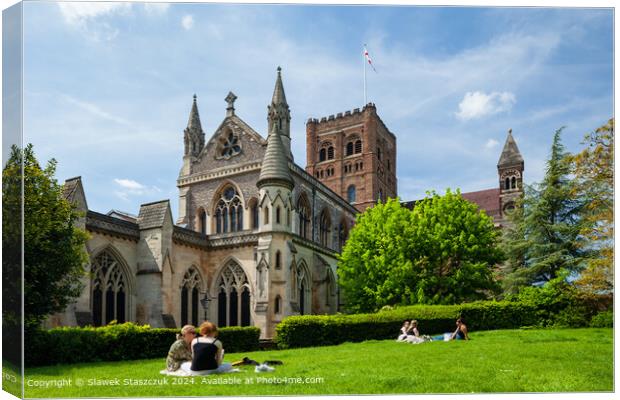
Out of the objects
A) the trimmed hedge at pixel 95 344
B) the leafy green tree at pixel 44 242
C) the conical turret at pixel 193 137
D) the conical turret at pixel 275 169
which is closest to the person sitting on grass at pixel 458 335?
the trimmed hedge at pixel 95 344

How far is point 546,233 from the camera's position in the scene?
23453 mm

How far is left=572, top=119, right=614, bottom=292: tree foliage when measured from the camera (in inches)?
477

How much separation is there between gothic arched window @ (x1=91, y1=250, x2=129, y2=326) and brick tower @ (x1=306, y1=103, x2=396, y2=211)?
31590 mm

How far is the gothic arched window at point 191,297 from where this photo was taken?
86.1ft

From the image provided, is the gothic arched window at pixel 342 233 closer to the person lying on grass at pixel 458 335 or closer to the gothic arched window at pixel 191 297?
the gothic arched window at pixel 191 297

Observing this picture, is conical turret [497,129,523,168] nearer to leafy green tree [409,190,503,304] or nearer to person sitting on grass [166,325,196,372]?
leafy green tree [409,190,503,304]

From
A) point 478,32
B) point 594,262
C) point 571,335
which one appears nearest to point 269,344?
point 571,335

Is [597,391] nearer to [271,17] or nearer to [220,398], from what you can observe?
[220,398]

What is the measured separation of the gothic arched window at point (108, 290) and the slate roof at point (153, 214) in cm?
208

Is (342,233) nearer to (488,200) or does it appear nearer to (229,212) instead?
(229,212)

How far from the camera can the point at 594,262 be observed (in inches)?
512

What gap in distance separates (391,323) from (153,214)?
1133cm

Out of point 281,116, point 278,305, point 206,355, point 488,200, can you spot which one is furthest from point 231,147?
point 488,200

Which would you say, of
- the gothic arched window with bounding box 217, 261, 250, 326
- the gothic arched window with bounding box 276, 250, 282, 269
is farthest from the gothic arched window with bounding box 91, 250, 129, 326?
the gothic arched window with bounding box 276, 250, 282, 269
